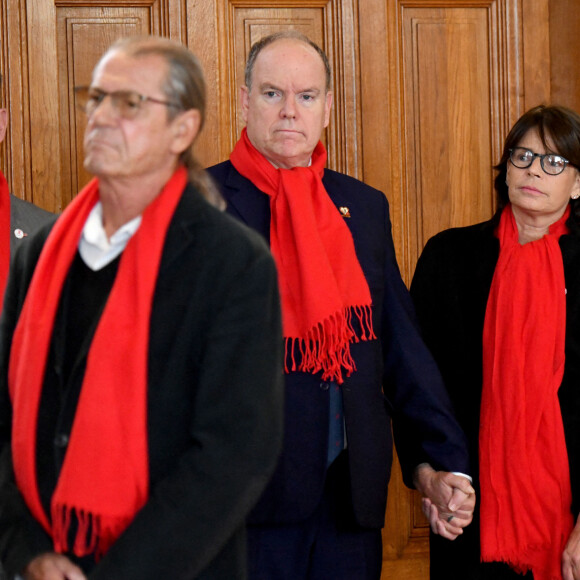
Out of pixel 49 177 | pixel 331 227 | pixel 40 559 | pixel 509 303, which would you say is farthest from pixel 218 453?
pixel 49 177

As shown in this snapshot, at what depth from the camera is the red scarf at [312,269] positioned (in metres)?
2.01

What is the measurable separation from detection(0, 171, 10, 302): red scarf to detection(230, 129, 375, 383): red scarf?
594 mm

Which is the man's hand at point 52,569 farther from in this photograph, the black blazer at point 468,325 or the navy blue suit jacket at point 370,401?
the black blazer at point 468,325

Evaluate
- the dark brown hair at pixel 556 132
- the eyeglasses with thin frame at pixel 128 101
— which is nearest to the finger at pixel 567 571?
the dark brown hair at pixel 556 132

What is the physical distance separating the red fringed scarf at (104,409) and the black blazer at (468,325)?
4.26 ft

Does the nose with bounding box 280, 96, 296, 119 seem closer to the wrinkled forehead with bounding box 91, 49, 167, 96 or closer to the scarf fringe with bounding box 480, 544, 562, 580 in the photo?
the wrinkled forehead with bounding box 91, 49, 167, 96

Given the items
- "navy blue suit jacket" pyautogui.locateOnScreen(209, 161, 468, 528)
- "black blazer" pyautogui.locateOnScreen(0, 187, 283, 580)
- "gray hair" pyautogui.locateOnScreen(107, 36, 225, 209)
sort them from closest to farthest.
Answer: "black blazer" pyautogui.locateOnScreen(0, 187, 283, 580) < "gray hair" pyautogui.locateOnScreen(107, 36, 225, 209) < "navy blue suit jacket" pyautogui.locateOnScreen(209, 161, 468, 528)

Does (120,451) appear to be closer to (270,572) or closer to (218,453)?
(218,453)

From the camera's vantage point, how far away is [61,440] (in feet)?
4.56

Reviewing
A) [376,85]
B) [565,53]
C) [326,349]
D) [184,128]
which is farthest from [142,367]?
[565,53]

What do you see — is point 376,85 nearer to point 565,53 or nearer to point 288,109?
point 565,53

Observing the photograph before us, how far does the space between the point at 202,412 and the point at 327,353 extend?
0.71 metres

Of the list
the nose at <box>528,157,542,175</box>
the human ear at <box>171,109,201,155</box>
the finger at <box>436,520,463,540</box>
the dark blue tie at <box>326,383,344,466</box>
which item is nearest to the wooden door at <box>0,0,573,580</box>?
the nose at <box>528,157,542,175</box>

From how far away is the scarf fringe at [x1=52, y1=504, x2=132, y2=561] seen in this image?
4.41 ft
